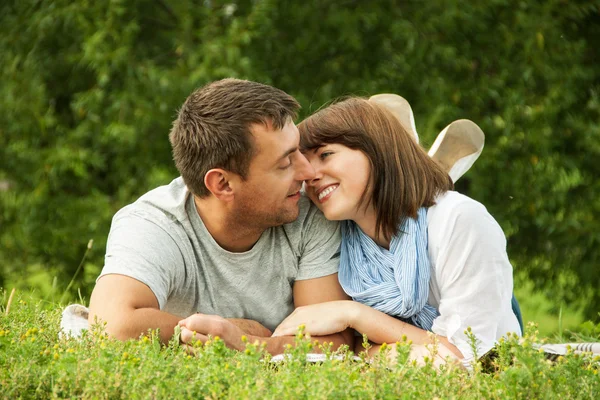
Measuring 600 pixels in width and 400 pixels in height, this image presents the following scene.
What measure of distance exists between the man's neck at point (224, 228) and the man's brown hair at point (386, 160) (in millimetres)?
Answer: 472

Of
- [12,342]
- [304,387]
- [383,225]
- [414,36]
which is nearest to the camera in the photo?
[304,387]

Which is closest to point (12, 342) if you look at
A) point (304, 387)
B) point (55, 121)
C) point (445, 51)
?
point (304, 387)

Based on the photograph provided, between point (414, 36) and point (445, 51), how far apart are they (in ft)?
0.85

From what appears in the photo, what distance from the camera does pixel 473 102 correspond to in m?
6.81

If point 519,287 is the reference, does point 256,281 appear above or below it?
above

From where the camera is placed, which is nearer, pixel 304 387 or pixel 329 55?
pixel 304 387

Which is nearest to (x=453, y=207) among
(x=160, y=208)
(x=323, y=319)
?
(x=323, y=319)

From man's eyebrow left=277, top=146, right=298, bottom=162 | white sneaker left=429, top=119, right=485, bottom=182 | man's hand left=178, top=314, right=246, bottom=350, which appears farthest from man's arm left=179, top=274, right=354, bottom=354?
white sneaker left=429, top=119, right=485, bottom=182

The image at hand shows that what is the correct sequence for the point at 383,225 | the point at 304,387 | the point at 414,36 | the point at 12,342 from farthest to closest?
the point at 414,36 < the point at 383,225 < the point at 12,342 < the point at 304,387

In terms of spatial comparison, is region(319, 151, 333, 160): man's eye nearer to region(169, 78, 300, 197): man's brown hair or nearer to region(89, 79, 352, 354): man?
region(89, 79, 352, 354): man

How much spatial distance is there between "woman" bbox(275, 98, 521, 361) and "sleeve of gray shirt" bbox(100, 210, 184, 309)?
542mm

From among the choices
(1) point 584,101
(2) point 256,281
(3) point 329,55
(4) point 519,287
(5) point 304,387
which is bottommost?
(4) point 519,287

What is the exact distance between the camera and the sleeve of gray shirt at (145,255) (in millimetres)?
3672

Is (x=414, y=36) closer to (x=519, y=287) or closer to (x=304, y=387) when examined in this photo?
(x=519, y=287)
